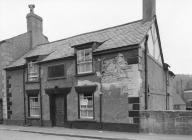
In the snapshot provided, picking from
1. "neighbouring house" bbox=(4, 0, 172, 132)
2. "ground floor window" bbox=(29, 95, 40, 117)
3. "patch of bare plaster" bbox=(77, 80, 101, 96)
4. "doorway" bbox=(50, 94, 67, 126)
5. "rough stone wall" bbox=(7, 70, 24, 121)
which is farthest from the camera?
"rough stone wall" bbox=(7, 70, 24, 121)

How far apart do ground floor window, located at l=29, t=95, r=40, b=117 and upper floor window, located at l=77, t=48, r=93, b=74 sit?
5183 millimetres

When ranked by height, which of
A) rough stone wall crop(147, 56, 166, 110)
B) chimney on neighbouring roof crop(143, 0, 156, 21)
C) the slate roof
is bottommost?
rough stone wall crop(147, 56, 166, 110)

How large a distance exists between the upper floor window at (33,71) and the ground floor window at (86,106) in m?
5.04

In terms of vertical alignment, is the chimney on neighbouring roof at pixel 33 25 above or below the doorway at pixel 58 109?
above

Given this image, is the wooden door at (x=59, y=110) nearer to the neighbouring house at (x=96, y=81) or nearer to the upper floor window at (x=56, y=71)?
the neighbouring house at (x=96, y=81)

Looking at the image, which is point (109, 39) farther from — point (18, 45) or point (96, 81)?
point (18, 45)

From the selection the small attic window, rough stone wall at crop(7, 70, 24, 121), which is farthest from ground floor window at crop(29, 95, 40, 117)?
the small attic window

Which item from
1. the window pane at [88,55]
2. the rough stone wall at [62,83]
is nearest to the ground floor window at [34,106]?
the rough stone wall at [62,83]

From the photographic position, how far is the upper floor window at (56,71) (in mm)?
17250

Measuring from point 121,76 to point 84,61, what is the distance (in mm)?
3098

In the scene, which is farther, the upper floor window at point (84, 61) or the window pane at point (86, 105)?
the upper floor window at point (84, 61)

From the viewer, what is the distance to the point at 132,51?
13828 millimetres

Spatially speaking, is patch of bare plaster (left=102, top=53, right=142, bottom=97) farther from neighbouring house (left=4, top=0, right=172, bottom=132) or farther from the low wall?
the low wall

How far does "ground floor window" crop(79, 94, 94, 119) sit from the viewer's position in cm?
1566
